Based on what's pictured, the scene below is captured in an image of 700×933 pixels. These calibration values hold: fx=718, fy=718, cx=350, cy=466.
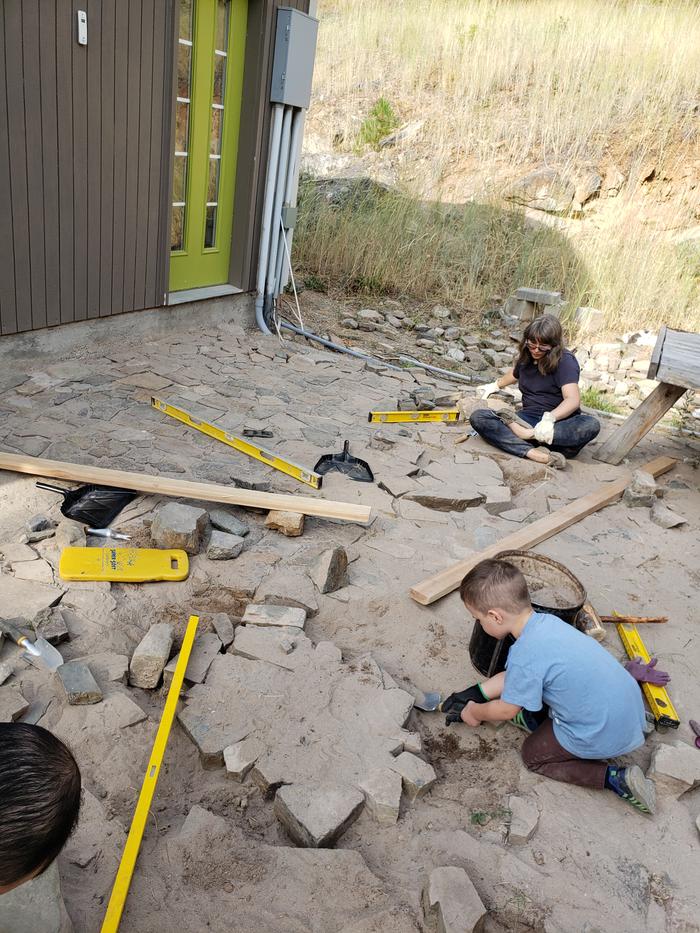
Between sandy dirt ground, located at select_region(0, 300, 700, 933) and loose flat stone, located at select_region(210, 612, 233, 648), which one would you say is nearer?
sandy dirt ground, located at select_region(0, 300, 700, 933)

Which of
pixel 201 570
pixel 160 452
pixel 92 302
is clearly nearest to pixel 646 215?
pixel 92 302

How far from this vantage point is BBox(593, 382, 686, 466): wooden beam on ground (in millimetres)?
5527

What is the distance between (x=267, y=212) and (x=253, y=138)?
2.47ft

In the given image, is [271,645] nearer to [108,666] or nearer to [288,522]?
[108,666]

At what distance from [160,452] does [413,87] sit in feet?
42.0

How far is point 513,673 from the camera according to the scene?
2.59 metres

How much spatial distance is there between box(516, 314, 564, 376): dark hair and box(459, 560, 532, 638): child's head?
3031 millimetres

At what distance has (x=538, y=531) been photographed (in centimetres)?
436

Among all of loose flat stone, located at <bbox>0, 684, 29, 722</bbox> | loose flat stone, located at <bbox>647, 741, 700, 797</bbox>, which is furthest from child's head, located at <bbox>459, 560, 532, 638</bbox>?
loose flat stone, located at <bbox>0, 684, 29, 722</bbox>

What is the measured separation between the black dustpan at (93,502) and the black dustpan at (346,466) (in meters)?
1.31

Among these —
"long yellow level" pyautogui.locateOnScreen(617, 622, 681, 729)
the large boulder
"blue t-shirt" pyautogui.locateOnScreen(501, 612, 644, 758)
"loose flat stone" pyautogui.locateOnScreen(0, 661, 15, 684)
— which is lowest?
"loose flat stone" pyautogui.locateOnScreen(0, 661, 15, 684)

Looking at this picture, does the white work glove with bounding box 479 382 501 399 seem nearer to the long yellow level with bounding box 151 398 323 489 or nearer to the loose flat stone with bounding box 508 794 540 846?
the long yellow level with bounding box 151 398 323 489

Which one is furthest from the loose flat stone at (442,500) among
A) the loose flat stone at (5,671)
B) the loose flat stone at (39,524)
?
the loose flat stone at (5,671)

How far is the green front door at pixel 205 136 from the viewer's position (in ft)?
21.6
